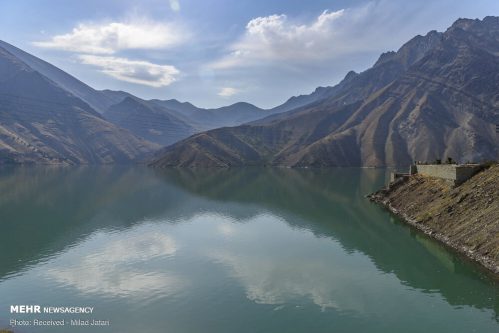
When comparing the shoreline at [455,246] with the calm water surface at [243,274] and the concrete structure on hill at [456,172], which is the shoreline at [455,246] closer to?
the calm water surface at [243,274]

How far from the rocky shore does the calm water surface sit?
255 cm

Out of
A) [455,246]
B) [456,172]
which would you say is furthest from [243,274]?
[456,172]

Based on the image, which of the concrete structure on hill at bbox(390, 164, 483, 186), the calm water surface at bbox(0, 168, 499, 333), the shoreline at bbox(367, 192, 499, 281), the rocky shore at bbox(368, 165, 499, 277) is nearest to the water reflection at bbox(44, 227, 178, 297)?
the calm water surface at bbox(0, 168, 499, 333)

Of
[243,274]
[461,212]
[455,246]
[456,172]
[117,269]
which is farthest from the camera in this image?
[456,172]

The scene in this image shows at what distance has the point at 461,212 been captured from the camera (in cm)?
6806

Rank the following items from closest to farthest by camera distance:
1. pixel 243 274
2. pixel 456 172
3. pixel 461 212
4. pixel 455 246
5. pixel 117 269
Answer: pixel 243 274, pixel 117 269, pixel 455 246, pixel 461 212, pixel 456 172

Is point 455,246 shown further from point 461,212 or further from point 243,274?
point 243,274

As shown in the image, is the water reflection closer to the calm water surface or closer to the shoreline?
the calm water surface

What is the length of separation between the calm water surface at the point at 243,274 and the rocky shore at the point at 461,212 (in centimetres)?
255

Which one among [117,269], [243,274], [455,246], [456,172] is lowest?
[117,269]

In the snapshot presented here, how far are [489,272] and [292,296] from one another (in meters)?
24.2

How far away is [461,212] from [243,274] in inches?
1554

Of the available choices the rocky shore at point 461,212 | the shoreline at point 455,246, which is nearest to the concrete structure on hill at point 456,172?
the rocky shore at point 461,212

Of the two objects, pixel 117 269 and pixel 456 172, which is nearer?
pixel 117 269
